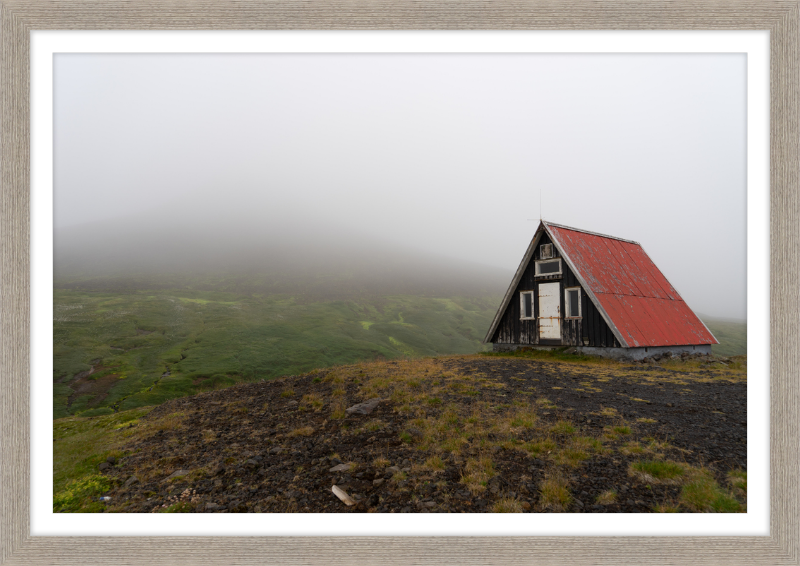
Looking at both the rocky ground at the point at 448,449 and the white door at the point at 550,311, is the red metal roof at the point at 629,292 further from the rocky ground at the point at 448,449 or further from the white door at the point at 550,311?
the rocky ground at the point at 448,449

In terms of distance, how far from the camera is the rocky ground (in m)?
4.77

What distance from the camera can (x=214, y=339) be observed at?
3109cm

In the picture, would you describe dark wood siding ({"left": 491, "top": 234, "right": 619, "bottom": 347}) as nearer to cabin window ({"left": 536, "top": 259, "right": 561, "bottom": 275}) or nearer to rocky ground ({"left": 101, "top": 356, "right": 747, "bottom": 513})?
cabin window ({"left": 536, "top": 259, "right": 561, "bottom": 275})

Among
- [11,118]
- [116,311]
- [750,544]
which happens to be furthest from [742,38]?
[116,311]

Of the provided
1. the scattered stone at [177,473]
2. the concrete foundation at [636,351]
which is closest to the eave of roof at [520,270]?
the concrete foundation at [636,351]

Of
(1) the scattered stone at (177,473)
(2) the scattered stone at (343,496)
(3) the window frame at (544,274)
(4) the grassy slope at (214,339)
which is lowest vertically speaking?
(4) the grassy slope at (214,339)

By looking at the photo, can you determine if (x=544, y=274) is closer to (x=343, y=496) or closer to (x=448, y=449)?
(x=448, y=449)

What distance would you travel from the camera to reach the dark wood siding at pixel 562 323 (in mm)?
17062

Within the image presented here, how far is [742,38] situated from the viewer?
502 cm

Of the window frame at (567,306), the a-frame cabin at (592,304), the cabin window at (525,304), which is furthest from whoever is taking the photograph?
the cabin window at (525,304)

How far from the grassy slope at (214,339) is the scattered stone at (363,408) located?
5.63 meters

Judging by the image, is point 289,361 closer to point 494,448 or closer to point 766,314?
point 494,448

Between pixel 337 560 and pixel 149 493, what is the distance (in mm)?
3326

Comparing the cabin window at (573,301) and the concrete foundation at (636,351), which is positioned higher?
the cabin window at (573,301)
